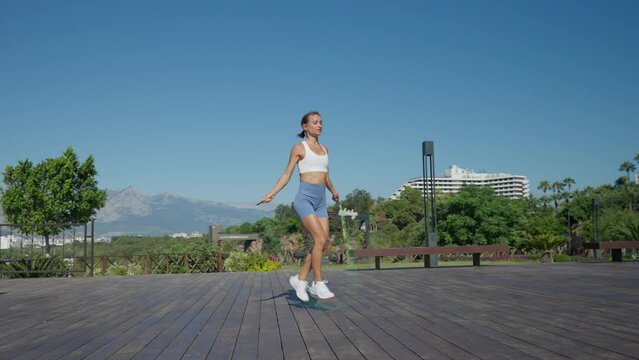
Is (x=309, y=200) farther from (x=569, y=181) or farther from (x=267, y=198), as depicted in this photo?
(x=569, y=181)

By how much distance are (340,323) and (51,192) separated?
3647 cm

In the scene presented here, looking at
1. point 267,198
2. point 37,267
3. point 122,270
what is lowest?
point 122,270

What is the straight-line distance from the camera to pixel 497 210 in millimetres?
48875

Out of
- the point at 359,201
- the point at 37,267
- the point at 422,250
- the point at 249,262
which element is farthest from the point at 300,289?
the point at 359,201

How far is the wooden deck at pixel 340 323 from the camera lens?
10.6ft

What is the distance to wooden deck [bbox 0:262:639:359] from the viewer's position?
10.6 ft

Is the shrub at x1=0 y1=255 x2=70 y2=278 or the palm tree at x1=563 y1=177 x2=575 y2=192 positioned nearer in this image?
the shrub at x1=0 y1=255 x2=70 y2=278

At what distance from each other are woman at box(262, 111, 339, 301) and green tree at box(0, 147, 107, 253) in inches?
1304

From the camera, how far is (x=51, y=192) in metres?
35.8

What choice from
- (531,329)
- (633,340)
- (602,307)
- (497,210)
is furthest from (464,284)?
(497,210)

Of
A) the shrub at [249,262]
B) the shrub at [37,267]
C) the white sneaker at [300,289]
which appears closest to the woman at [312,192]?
the white sneaker at [300,289]

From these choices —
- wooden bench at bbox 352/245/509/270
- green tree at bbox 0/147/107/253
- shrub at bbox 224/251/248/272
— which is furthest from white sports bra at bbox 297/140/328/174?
green tree at bbox 0/147/107/253

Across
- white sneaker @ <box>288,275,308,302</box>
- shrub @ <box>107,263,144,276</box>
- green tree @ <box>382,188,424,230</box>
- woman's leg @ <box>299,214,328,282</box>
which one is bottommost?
shrub @ <box>107,263,144,276</box>

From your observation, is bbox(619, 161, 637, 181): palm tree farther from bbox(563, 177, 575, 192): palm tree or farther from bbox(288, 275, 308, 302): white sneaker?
bbox(288, 275, 308, 302): white sneaker
